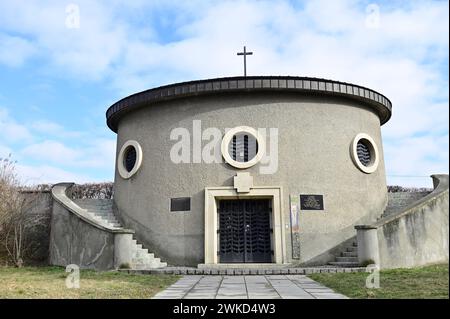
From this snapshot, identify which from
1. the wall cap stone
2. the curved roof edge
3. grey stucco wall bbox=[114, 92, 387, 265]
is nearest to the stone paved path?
grey stucco wall bbox=[114, 92, 387, 265]

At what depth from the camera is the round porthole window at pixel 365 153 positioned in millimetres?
13461

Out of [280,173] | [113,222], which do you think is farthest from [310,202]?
[113,222]

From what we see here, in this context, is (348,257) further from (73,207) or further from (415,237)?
(73,207)

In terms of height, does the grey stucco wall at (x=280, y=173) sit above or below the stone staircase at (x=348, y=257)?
above

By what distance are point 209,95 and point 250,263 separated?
5356 millimetres

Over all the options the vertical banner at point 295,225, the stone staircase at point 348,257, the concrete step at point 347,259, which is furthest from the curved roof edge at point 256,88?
the concrete step at point 347,259

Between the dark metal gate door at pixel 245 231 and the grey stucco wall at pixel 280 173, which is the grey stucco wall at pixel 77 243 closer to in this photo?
the grey stucco wall at pixel 280 173

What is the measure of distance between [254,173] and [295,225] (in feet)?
6.47

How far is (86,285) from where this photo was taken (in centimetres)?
886

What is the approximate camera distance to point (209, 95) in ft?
43.9

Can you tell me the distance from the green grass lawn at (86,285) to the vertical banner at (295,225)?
12.5 ft

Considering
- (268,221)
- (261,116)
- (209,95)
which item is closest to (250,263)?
(268,221)

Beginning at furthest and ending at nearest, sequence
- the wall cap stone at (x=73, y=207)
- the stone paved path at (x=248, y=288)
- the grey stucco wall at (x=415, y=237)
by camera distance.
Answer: the wall cap stone at (x=73, y=207) < the grey stucco wall at (x=415, y=237) < the stone paved path at (x=248, y=288)
